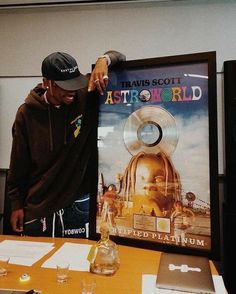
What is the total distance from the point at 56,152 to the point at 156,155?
588 millimetres

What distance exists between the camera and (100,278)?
107 cm

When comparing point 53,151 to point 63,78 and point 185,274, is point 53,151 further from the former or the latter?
point 185,274

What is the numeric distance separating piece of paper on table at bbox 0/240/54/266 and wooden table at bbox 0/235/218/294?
0.12ft

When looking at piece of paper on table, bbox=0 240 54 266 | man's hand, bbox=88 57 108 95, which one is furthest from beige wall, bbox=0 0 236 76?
piece of paper on table, bbox=0 240 54 266

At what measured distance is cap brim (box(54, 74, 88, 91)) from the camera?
153 centimetres

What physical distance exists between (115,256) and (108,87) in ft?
2.63

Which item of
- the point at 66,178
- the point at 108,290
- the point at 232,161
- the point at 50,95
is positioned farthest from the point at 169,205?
the point at 232,161

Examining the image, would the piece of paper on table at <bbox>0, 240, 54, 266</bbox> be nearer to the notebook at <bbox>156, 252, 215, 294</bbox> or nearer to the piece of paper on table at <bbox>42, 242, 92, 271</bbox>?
the piece of paper on table at <bbox>42, 242, 92, 271</bbox>

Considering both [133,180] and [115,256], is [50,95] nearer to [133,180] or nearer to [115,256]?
[133,180]

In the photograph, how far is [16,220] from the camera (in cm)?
179

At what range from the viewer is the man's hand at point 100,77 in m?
1.46

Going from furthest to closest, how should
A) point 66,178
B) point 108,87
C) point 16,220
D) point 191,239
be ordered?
point 16,220 → point 66,178 → point 108,87 → point 191,239

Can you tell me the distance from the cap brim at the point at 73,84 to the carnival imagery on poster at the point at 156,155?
0.47ft

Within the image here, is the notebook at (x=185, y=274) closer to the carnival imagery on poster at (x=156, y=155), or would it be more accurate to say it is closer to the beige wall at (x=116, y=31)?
the carnival imagery on poster at (x=156, y=155)
